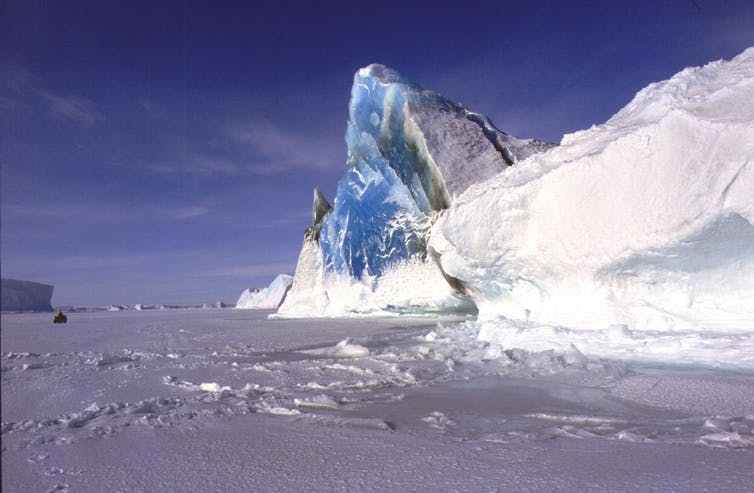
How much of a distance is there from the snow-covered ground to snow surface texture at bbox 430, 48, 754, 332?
1.10 m

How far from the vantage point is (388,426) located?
288 cm

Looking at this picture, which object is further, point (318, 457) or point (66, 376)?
point (66, 376)

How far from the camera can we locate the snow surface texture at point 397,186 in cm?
1370

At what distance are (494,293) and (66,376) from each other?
23.6 ft

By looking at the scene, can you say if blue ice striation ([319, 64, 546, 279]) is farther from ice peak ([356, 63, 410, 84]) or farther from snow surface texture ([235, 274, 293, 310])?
snow surface texture ([235, 274, 293, 310])

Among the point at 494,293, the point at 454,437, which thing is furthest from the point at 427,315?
the point at 454,437

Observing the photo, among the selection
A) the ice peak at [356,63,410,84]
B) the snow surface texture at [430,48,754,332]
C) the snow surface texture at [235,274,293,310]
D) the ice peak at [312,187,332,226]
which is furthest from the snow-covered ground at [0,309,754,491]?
the snow surface texture at [235,274,293,310]

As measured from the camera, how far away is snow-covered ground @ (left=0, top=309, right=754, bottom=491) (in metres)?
2.03

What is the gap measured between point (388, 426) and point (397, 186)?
43.5 feet

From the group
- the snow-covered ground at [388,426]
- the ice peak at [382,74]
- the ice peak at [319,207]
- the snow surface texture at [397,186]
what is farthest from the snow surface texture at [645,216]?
the ice peak at [319,207]

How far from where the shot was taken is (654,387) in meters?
3.74

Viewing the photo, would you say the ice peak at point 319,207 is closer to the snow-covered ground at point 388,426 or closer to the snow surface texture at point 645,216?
the snow surface texture at point 645,216

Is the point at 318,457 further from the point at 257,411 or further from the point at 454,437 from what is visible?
the point at 257,411

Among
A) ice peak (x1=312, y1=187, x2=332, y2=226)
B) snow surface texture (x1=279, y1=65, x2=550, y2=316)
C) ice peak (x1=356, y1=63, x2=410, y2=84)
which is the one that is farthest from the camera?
ice peak (x1=312, y1=187, x2=332, y2=226)
